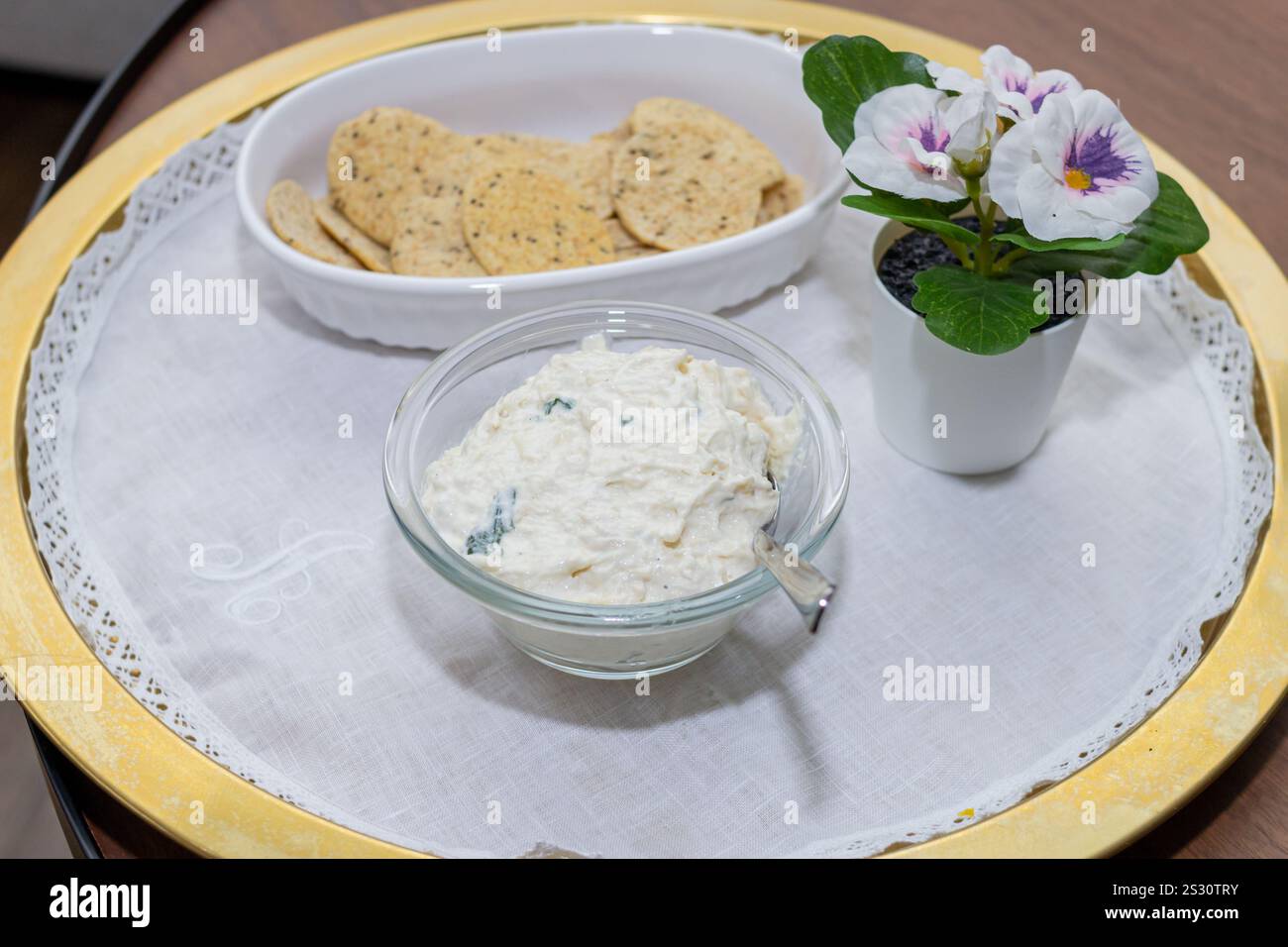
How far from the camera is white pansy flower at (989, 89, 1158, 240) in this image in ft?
3.08

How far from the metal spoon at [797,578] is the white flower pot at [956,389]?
0.22 metres

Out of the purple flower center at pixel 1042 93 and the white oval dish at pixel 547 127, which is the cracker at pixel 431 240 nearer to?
the white oval dish at pixel 547 127

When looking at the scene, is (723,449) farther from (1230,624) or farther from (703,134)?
(703,134)

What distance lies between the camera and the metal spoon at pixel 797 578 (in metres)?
0.81

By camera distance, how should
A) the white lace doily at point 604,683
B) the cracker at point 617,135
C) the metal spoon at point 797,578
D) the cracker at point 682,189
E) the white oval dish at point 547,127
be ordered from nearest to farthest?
the metal spoon at point 797,578 < the white lace doily at point 604,683 < the white oval dish at point 547,127 < the cracker at point 682,189 < the cracker at point 617,135

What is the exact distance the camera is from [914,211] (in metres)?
1.00

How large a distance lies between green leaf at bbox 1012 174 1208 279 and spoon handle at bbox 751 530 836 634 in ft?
1.14

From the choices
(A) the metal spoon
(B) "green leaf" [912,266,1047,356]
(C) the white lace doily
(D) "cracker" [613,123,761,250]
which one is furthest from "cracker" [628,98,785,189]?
(A) the metal spoon

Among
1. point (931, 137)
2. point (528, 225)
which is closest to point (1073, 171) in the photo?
point (931, 137)

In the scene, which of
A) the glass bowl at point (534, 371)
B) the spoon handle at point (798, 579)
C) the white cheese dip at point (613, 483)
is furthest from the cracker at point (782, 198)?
the spoon handle at point (798, 579)

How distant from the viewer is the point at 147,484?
1.13m

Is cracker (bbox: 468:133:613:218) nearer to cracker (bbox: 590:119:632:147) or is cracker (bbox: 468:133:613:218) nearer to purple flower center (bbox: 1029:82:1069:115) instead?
cracker (bbox: 590:119:632:147)

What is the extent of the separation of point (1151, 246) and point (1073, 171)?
11cm

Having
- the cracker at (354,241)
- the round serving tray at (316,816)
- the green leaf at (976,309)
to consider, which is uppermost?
the green leaf at (976,309)
